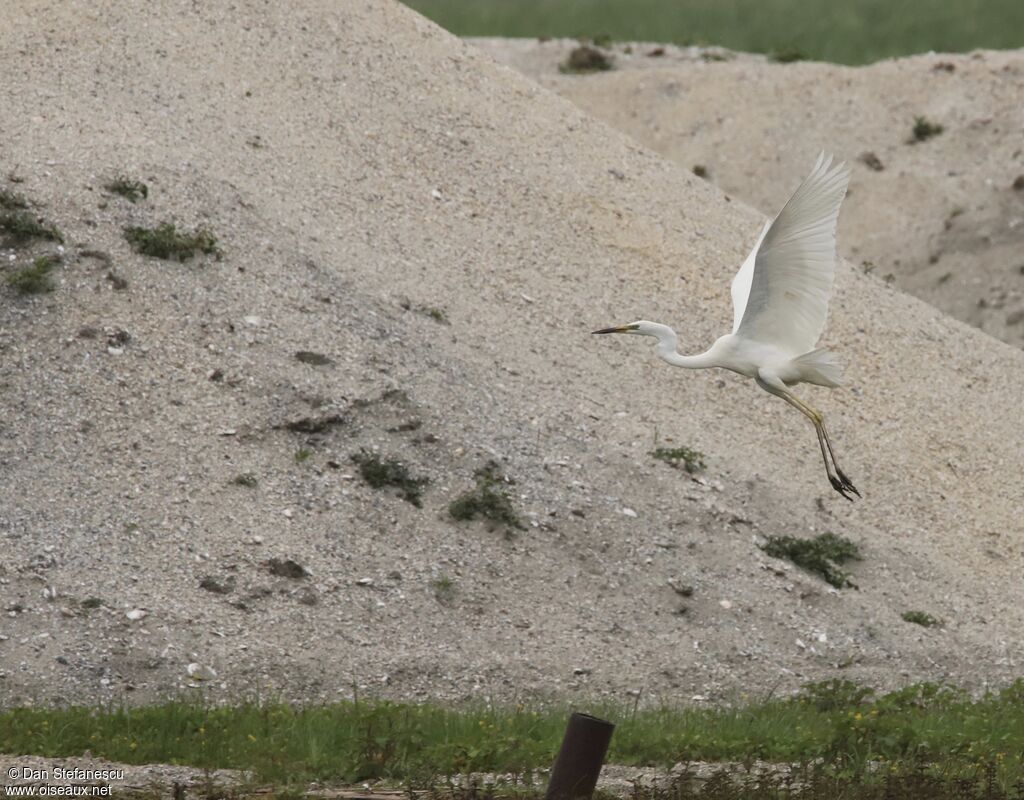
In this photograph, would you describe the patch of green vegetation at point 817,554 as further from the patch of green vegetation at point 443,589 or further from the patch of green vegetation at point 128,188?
the patch of green vegetation at point 128,188

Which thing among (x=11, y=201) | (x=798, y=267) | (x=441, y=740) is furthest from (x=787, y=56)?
(x=441, y=740)

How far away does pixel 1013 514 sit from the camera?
15.4 metres

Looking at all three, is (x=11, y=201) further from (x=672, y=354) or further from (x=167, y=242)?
(x=672, y=354)

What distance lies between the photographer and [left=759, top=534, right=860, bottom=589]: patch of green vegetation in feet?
43.2

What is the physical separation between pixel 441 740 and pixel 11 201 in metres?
7.47

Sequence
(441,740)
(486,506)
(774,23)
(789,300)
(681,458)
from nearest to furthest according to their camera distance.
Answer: (441,740) → (789,300) → (486,506) → (681,458) → (774,23)

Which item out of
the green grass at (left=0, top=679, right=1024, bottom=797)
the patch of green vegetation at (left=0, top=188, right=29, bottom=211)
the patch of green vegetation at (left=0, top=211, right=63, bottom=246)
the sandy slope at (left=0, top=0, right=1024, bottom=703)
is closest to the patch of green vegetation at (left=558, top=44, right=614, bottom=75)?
the sandy slope at (left=0, top=0, right=1024, bottom=703)

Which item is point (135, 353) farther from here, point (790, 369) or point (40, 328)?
point (790, 369)

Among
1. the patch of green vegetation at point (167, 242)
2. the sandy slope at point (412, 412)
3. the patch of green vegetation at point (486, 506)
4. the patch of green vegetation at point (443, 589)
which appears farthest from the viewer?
the patch of green vegetation at point (167, 242)

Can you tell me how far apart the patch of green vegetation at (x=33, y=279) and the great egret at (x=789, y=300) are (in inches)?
205

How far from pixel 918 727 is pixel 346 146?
9.82 meters

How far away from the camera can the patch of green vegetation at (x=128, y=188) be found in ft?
46.0

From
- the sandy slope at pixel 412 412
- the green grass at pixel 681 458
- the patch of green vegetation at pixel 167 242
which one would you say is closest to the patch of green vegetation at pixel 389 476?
the sandy slope at pixel 412 412

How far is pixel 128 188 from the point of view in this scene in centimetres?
1406
